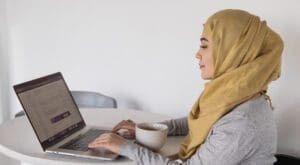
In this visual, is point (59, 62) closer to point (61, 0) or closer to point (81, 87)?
point (81, 87)

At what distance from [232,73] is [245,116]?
0.14m

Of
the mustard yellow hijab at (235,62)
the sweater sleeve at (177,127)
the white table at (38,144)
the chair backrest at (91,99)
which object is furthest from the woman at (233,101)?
the chair backrest at (91,99)

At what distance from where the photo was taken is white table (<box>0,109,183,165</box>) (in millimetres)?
1262

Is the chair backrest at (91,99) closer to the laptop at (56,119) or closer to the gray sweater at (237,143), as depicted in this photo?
the laptop at (56,119)

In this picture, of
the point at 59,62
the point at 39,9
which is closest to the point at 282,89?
the point at 59,62

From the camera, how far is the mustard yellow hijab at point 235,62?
123cm

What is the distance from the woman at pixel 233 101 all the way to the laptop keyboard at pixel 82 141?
0.07 metres

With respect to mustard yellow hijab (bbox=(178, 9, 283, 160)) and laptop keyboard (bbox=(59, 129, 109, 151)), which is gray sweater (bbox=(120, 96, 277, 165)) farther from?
laptop keyboard (bbox=(59, 129, 109, 151))

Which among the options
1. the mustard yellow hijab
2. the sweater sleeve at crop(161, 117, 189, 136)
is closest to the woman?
the mustard yellow hijab

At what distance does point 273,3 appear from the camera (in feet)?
6.02

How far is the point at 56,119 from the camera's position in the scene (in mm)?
1435

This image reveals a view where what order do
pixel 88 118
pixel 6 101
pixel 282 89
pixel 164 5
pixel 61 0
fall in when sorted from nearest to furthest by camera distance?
pixel 88 118 → pixel 282 89 → pixel 164 5 → pixel 61 0 → pixel 6 101

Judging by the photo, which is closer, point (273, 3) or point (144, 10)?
point (273, 3)

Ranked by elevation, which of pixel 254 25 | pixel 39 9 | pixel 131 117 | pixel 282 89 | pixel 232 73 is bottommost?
pixel 282 89
